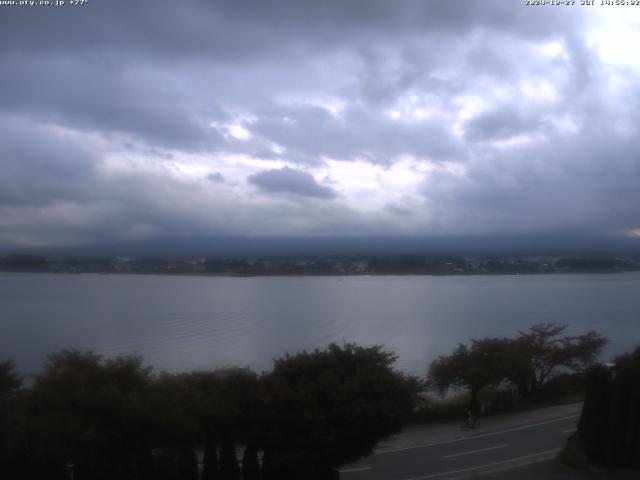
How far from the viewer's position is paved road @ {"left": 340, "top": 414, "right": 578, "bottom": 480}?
16.4 m

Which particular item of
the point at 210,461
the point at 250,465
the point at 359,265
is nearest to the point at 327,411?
the point at 250,465

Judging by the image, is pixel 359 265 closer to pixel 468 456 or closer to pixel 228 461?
pixel 468 456

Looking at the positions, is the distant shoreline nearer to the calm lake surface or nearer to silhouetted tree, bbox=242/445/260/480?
the calm lake surface

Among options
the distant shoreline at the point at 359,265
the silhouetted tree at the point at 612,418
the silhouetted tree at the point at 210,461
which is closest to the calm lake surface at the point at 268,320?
the distant shoreline at the point at 359,265

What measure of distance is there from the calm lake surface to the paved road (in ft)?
42.6

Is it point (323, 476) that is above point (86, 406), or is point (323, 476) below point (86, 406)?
below

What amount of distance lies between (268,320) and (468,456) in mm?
35773

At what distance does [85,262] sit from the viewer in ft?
242

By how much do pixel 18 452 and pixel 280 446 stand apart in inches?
192

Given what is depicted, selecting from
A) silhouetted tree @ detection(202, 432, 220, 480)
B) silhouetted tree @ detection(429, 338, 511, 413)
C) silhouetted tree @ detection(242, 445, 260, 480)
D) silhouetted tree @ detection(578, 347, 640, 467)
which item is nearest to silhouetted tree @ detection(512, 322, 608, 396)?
silhouetted tree @ detection(429, 338, 511, 413)

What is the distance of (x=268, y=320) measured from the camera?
2092 inches

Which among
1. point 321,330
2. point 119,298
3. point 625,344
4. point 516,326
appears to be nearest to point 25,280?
point 119,298

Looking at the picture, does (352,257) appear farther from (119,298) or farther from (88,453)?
(88,453)

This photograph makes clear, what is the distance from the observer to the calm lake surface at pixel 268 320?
1457 inches
